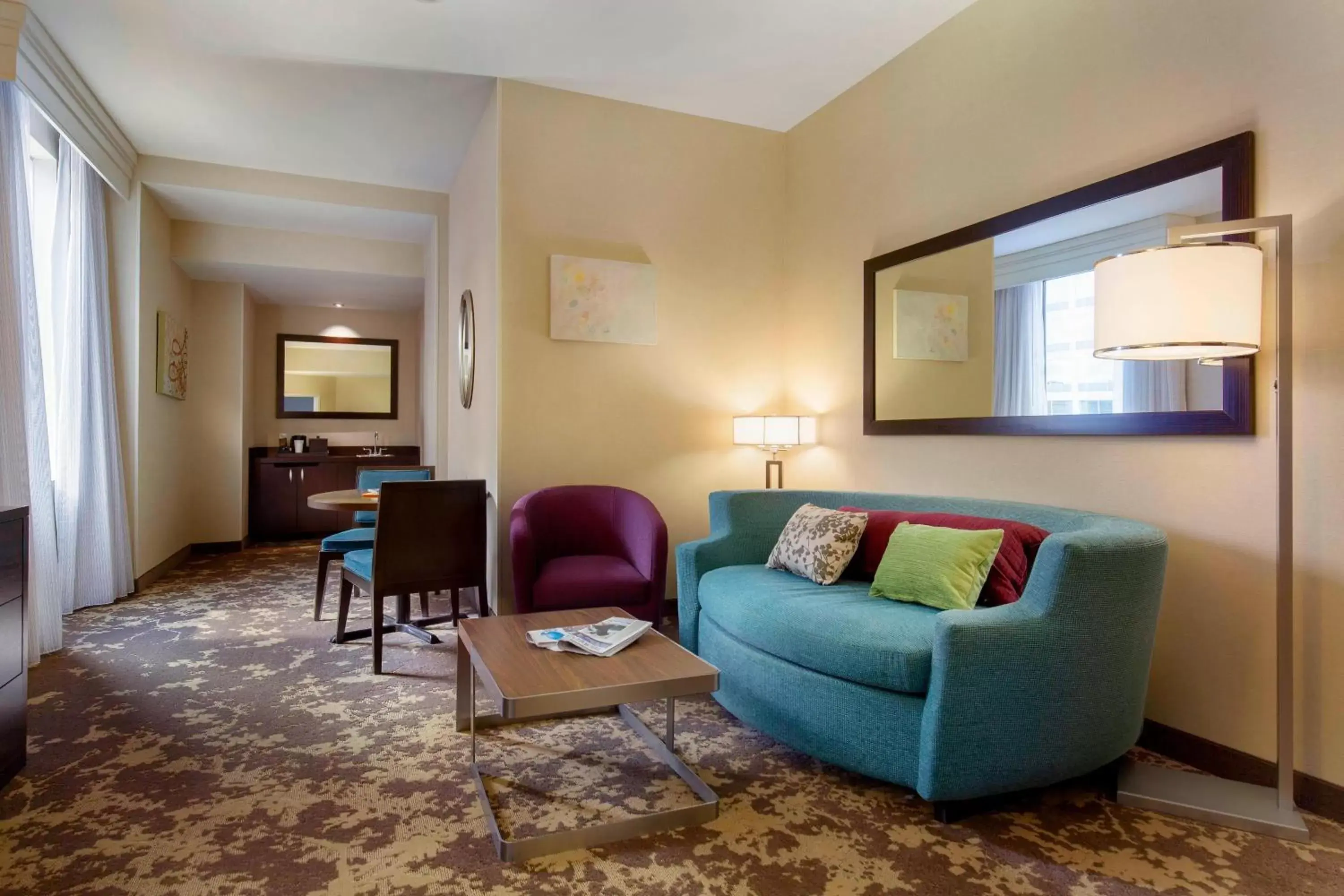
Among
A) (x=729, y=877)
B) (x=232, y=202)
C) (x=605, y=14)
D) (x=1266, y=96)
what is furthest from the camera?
(x=232, y=202)

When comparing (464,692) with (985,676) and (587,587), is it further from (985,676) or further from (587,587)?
(985,676)

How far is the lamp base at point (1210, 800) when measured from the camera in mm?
1908

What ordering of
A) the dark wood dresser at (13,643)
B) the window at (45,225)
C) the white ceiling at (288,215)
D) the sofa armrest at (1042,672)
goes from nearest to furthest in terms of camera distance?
the sofa armrest at (1042,672) → the dark wood dresser at (13,643) → the window at (45,225) → the white ceiling at (288,215)

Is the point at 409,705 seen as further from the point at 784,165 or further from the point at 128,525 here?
the point at 784,165

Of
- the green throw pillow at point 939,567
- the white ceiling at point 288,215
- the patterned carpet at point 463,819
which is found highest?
the white ceiling at point 288,215

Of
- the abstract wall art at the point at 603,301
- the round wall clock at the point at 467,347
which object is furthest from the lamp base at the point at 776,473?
the round wall clock at the point at 467,347

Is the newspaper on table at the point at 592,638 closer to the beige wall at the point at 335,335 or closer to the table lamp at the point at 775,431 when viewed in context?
the table lamp at the point at 775,431

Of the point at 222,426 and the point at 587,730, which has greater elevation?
the point at 222,426

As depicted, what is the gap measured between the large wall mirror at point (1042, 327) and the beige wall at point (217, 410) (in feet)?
19.6

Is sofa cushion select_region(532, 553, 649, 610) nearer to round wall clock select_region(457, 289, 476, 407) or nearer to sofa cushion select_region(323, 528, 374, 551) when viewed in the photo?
Result: sofa cushion select_region(323, 528, 374, 551)

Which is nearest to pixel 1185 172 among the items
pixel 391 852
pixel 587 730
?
pixel 587 730

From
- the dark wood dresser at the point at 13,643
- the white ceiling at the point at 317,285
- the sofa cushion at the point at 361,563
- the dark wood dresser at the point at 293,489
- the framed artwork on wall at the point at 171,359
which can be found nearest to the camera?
the dark wood dresser at the point at 13,643

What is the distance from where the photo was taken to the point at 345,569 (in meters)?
3.56

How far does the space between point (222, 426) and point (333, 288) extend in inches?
65.3
